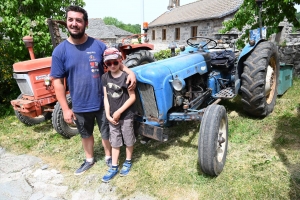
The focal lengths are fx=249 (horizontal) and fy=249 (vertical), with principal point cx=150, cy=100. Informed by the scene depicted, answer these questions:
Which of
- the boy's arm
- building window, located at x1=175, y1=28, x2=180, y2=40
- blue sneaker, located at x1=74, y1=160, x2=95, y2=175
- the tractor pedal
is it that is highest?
building window, located at x1=175, y1=28, x2=180, y2=40

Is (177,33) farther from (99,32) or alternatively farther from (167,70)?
(167,70)

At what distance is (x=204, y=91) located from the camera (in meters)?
3.90

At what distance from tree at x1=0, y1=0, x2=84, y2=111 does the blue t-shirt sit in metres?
3.78

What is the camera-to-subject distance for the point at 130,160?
120 inches

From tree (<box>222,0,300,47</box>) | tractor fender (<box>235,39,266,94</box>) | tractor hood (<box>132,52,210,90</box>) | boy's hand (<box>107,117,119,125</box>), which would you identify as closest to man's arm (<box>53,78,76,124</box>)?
boy's hand (<box>107,117,119,125</box>)

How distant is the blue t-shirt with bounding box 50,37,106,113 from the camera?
2.57 metres

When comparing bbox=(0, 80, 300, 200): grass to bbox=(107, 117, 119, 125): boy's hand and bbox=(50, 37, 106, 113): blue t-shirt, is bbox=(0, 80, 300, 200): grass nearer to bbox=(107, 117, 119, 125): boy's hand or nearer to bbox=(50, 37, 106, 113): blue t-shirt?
bbox=(107, 117, 119, 125): boy's hand

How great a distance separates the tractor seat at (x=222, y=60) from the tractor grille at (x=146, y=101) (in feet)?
5.95

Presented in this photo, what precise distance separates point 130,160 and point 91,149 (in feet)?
1.76

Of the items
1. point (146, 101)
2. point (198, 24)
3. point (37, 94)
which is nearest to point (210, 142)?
point (146, 101)

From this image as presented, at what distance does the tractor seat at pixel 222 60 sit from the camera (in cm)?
424

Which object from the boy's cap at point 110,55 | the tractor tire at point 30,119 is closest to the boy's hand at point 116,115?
the boy's cap at point 110,55

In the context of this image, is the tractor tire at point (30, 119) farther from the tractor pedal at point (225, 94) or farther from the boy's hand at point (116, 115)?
the tractor pedal at point (225, 94)

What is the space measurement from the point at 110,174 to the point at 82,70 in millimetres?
1229
